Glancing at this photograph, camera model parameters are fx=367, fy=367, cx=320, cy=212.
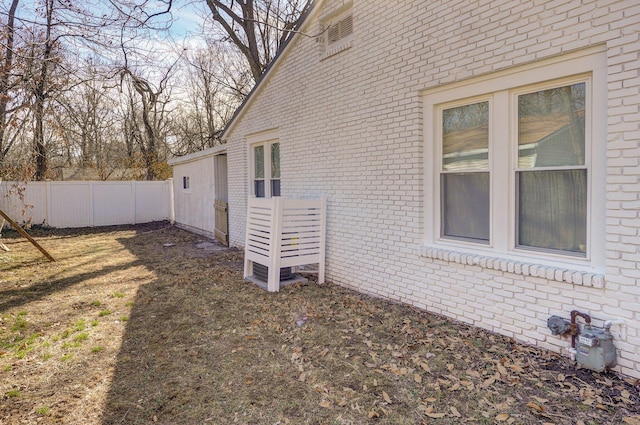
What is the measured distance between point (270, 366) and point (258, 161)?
6.06 metres

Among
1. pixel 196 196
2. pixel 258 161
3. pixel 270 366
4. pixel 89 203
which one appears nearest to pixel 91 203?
pixel 89 203

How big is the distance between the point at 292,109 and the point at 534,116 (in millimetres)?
4468

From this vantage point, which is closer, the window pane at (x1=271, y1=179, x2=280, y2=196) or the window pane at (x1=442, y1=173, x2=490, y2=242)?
→ the window pane at (x1=442, y1=173, x2=490, y2=242)

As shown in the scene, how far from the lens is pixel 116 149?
20.5 meters

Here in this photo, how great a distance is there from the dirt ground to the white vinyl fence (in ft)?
32.5

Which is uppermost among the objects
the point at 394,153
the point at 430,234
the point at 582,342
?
the point at 394,153

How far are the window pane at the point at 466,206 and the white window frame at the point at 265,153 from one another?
440cm

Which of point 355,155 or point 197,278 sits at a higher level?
point 355,155

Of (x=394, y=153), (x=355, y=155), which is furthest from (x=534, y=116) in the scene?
(x=355, y=155)

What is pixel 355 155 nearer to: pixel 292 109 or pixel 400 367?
pixel 292 109

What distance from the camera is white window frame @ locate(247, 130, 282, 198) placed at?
26.5 ft

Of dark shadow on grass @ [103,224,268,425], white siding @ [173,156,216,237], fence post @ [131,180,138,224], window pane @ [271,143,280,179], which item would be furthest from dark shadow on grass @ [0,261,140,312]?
fence post @ [131,180,138,224]

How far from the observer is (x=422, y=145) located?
461 cm

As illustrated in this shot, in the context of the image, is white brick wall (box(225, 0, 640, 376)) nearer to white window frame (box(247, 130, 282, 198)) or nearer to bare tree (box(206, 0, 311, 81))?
white window frame (box(247, 130, 282, 198))
